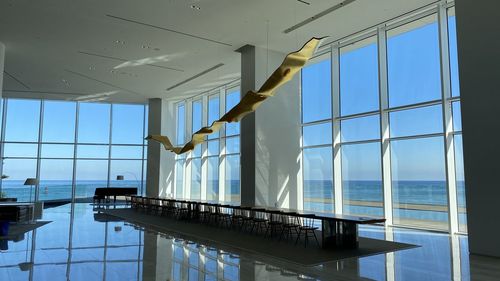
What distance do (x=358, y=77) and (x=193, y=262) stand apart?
27.0 feet

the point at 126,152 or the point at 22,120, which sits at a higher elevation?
the point at 22,120

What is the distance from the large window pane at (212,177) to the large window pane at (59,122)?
7.85m

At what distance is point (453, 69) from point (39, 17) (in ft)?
33.6

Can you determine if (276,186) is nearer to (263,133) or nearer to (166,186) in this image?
(263,133)

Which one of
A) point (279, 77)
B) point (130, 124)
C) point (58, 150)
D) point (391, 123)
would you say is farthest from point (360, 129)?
point (58, 150)

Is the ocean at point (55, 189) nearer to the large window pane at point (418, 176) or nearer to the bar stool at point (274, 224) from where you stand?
the bar stool at point (274, 224)

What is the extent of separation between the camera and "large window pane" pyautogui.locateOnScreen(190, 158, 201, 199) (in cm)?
1906

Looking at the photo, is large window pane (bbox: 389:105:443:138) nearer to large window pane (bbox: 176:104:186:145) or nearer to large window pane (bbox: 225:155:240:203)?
large window pane (bbox: 225:155:240:203)

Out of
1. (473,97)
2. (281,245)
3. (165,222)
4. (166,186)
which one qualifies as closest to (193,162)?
(166,186)

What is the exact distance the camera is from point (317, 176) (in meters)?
12.5

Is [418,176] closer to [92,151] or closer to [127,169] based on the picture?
[127,169]

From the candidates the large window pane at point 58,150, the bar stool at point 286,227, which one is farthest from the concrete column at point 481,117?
the large window pane at point 58,150

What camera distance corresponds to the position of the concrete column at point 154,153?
18.8 metres

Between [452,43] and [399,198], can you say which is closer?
[452,43]
